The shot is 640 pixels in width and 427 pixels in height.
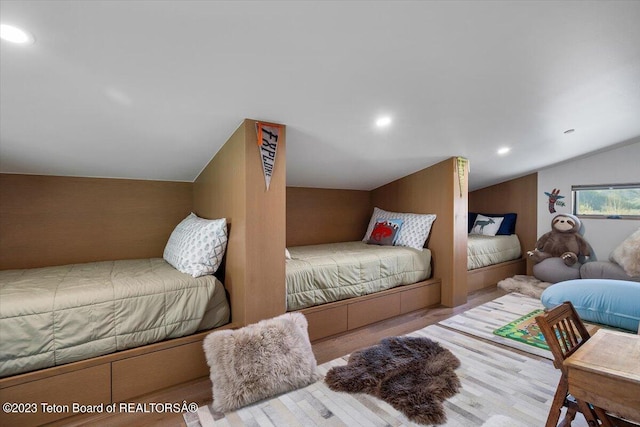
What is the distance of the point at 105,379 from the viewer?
1.63m

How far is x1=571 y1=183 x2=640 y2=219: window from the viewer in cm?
396

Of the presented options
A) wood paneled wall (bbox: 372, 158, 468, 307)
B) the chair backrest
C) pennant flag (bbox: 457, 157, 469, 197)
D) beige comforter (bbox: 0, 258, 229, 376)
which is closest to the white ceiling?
pennant flag (bbox: 457, 157, 469, 197)

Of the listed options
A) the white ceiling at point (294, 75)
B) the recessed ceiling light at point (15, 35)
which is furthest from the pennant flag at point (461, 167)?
the recessed ceiling light at point (15, 35)

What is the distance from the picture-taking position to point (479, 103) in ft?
7.36

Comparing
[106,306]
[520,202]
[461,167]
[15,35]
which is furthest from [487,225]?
[15,35]

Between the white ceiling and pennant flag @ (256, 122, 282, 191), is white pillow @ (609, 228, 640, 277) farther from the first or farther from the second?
pennant flag @ (256, 122, 282, 191)

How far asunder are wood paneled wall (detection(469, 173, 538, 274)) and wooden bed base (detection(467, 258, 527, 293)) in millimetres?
170

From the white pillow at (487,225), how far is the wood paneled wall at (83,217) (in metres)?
4.30

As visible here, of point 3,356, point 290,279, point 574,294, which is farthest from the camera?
point 574,294

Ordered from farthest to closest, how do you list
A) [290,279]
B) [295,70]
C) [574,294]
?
1. [574,294]
2. [290,279]
3. [295,70]

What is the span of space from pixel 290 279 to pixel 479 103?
6.19 ft

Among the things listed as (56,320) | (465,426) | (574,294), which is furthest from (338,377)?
(574,294)

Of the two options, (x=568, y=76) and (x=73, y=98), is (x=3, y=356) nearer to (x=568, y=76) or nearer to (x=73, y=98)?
(x=73, y=98)

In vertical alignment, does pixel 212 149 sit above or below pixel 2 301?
above
